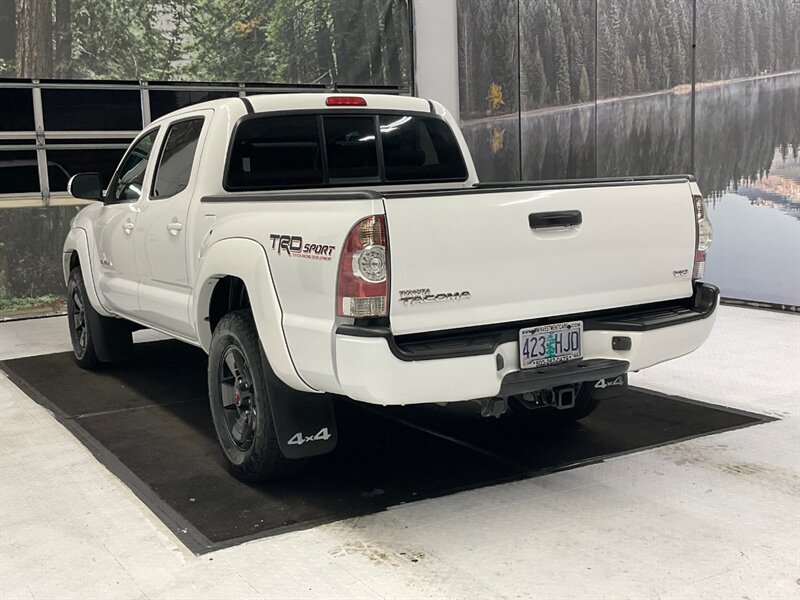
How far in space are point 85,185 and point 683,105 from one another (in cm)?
606

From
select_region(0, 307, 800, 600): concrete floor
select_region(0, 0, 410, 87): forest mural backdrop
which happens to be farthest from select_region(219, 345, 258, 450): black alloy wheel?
select_region(0, 0, 410, 87): forest mural backdrop

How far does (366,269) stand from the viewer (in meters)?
3.16

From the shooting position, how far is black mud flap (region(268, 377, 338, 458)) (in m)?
3.74

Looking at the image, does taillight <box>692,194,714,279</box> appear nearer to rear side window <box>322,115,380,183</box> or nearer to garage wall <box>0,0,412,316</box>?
rear side window <box>322,115,380,183</box>

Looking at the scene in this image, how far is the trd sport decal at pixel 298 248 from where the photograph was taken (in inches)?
128

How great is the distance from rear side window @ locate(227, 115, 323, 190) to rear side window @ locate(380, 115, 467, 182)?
44 centimetres

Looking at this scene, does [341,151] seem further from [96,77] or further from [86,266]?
[96,77]

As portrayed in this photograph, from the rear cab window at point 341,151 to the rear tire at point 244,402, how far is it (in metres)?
0.88

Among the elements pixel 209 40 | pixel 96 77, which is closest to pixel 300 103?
pixel 96 77

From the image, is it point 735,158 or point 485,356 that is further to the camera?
point 735,158

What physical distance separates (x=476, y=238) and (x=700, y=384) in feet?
10.2

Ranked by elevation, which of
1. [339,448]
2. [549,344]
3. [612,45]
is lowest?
[339,448]

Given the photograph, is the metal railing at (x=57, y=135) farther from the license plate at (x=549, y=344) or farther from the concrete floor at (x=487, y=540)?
the license plate at (x=549, y=344)

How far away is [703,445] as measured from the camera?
177 inches
